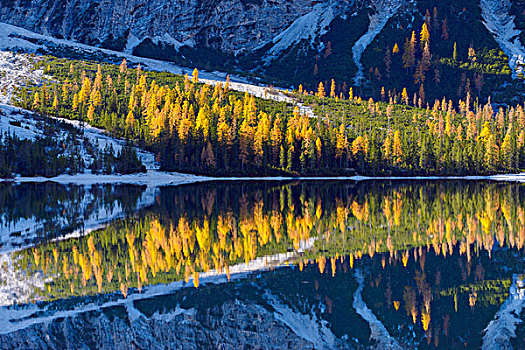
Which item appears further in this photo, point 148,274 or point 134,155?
point 134,155

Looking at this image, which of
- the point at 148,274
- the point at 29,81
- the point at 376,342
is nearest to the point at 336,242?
the point at 148,274

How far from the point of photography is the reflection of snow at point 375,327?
11.7 metres

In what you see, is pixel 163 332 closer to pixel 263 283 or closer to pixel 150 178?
pixel 263 283

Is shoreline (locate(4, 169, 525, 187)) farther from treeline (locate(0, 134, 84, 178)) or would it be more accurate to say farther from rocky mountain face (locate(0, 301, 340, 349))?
rocky mountain face (locate(0, 301, 340, 349))

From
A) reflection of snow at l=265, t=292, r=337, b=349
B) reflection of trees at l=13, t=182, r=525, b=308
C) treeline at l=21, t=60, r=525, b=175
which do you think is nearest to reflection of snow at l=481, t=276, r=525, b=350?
reflection of trees at l=13, t=182, r=525, b=308

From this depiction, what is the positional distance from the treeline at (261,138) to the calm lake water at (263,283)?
72129mm

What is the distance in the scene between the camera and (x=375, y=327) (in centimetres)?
1248

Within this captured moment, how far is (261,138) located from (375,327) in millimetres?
89572

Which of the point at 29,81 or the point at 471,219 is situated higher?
the point at 29,81

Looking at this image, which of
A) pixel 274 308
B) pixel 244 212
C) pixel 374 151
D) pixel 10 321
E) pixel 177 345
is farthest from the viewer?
pixel 374 151

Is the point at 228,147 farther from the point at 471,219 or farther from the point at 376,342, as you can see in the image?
the point at 376,342

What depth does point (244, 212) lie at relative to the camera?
3412 cm

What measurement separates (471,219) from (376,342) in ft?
67.7

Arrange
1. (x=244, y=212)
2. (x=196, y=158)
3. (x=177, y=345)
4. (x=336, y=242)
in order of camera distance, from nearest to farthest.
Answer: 1. (x=177, y=345)
2. (x=336, y=242)
3. (x=244, y=212)
4. (x=196, y=158)
